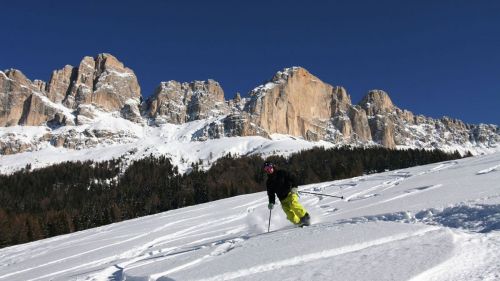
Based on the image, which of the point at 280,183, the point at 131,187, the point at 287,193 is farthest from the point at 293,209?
the point at 131,187

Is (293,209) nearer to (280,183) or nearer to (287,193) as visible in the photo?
(287,193)

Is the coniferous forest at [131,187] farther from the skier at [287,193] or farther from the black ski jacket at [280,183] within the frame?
the skier at [287,193]

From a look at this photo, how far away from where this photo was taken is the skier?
14.0 m

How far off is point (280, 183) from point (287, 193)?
0.43 metres

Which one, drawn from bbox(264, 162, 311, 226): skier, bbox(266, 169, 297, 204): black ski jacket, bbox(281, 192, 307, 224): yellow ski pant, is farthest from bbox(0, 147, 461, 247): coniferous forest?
bbox(281, 192, 307, 224): yellow ski pant

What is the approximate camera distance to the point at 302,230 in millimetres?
11328

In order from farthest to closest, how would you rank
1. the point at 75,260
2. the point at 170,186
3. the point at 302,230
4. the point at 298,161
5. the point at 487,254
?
the point at 298,161 < the point at 170,186 < the point at 75,260 < the point at 302,230 < the point at 487,254

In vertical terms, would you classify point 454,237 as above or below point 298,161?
below

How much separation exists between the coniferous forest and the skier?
196 feet

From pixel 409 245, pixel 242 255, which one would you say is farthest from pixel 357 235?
pixel 242 255

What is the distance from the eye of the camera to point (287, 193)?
47.3 feet

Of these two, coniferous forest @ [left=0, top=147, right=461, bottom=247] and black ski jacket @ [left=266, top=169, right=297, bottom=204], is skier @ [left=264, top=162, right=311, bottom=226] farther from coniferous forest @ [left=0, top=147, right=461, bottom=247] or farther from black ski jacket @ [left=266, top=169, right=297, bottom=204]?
coniferous forest @ [left=0, top=147, right=461, bottom=247]

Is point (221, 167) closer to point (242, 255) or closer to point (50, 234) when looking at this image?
point (50, 234)

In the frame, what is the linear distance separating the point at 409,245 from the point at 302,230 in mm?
3771
